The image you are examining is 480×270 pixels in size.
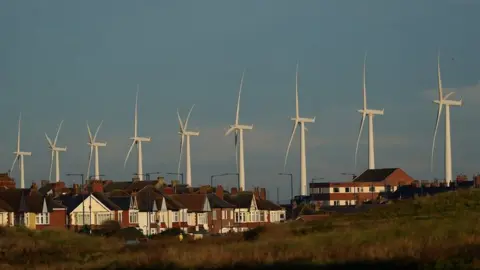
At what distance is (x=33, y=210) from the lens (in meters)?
123

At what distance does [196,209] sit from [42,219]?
2461 centimetres

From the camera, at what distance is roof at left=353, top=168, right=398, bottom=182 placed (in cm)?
18288

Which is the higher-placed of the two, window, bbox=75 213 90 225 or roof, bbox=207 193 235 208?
roof, bbox=207 193 235 208

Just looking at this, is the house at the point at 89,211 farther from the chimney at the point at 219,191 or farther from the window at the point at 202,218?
the chimney at the point at 219,191

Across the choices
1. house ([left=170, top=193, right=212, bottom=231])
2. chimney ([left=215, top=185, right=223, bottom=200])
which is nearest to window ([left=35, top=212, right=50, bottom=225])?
house ([left=170, top=193, right=212, bottom=231])

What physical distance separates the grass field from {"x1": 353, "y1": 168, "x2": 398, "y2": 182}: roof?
89.2 metres

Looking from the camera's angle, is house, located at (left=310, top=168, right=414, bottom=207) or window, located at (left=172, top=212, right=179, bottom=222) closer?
window, located at (left=172, top=212, right=179, bottom=222)

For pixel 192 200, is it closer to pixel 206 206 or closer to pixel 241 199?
pixel 206 206

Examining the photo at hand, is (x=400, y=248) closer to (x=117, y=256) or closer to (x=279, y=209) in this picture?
(x=117, y=256)

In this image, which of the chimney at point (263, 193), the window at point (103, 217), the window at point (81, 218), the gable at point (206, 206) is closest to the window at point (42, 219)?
the window at point (81, 218)

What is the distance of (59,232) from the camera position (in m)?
96.1

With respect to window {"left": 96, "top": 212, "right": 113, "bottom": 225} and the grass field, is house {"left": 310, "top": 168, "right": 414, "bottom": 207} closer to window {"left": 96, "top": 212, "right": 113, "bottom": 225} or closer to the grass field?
window {"left": 96, "top": 212, "right": 113, "bottom": 225}

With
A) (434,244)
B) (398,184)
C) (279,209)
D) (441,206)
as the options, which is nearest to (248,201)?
(279,209)

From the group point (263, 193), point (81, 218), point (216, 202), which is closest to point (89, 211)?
point (81, 218)
